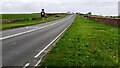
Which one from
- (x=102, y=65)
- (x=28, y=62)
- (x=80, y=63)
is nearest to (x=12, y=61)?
(x=28, y=62)

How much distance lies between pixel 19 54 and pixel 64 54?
Result: 2.01 m

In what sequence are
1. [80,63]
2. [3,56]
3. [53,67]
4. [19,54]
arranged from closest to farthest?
[53,67] < [80,63] < [3,56] < [19,54]

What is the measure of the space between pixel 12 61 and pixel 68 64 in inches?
86.6

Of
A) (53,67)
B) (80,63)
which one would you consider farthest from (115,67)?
(53,67)

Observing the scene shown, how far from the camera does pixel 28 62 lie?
1319 centimetres

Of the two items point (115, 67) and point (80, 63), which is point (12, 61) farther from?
point (115, 67)

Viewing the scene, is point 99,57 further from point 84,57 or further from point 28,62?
point 28,62

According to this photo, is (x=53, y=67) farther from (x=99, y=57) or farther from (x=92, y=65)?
(x=99, y=57)

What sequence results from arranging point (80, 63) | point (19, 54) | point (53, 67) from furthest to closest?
1. point (19, 54)
2. point (80, 63)
3. point (53, 67)

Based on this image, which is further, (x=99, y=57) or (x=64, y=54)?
(x=64, y=54)

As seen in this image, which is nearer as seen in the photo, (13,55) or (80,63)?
(80,63)

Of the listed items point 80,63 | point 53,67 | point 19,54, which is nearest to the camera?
point 53,67

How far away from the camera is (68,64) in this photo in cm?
1238

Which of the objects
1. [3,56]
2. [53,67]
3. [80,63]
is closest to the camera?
[53,67]
